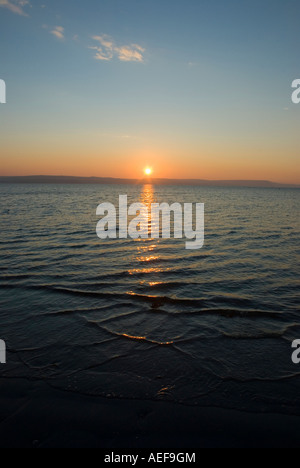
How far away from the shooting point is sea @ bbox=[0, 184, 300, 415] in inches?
208

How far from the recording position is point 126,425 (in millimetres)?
4309

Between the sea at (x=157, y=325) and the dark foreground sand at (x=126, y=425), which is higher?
the sea at (x=157, y=325)

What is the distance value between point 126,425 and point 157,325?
11.4 feet

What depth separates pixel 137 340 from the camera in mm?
6871

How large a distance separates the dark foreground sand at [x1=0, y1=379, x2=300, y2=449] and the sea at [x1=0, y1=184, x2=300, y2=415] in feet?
0.81

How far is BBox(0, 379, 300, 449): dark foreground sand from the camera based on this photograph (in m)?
4.02

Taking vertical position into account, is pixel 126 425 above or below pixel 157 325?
below

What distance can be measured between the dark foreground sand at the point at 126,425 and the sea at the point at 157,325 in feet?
0.81

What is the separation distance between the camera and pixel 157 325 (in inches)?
303

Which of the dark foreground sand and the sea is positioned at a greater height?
the sea

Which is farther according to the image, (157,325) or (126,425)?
(157,325)

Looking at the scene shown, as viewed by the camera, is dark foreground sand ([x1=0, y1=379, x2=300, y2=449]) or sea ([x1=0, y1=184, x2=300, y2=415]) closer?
dark foreground sand ([x1=0, y1=379, x2=300, y2=449])

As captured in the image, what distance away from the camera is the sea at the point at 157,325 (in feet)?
17.3
